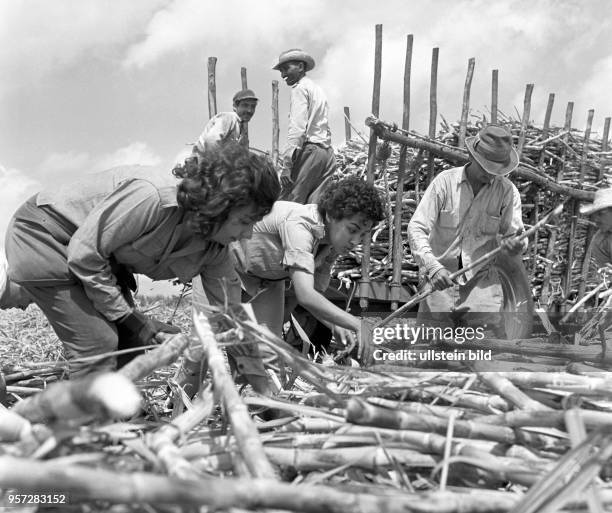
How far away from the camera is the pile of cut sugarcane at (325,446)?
3.16 ft

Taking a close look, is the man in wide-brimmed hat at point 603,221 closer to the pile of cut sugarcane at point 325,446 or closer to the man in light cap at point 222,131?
the man in light cap at point 222,131

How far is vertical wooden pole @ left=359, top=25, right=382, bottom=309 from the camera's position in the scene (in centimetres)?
585

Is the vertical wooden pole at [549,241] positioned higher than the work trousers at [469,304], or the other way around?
the vertical wooden pole at [549,241]

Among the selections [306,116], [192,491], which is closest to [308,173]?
[306,116]

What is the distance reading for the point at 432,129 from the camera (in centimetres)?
625

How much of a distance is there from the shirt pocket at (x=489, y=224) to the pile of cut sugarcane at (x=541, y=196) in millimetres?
1408

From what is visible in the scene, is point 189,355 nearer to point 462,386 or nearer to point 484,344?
point 462,386

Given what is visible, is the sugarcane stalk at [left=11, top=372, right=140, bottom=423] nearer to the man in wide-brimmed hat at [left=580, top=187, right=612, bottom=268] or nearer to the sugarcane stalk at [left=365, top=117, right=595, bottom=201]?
the man in wide-brimmed hat at [left=580, top=187, right=612, bottom=268]

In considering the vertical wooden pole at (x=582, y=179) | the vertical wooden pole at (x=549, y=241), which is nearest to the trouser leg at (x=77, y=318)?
the vertical wooden pole at (x=549, y=241)

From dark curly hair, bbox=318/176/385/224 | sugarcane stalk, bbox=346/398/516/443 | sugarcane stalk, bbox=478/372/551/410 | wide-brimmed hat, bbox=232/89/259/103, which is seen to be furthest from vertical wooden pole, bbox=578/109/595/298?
sugarcane stalk, bbox=346/398/516/443

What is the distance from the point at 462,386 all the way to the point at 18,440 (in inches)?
44.6

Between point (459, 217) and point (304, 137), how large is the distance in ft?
5.58

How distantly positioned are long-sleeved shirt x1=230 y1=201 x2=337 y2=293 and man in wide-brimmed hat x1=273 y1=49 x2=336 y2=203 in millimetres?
2185

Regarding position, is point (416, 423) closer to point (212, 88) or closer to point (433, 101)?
point (433, 101)
